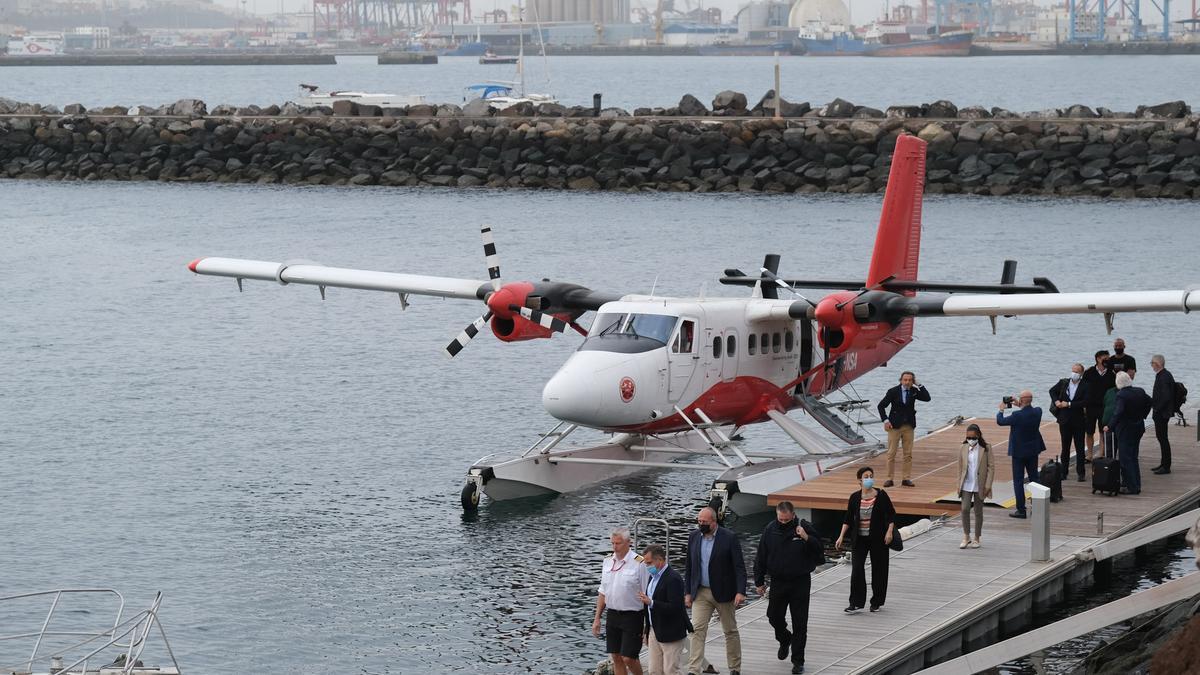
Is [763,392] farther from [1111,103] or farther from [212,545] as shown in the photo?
[1111,103]

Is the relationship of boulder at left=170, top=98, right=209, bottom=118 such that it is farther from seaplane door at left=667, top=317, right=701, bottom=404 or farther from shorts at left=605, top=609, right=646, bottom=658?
shorts at left=605, top=609, right=646, bottom=658

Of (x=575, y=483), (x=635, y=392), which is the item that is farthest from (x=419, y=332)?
(x=635, y=392)

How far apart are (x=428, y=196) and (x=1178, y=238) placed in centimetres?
2916

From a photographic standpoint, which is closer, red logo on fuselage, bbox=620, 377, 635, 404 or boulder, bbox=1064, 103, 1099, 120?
red logo on fuselage, bbox=620, 377, 635, 404

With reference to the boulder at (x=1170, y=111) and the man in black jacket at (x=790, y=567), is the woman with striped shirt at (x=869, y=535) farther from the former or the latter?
the boulder at (x=1170, y=111)

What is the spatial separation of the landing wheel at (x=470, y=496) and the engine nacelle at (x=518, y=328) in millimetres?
2134

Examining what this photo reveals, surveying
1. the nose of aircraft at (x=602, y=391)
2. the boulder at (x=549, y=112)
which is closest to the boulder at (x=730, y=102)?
the boulder at (x=549, y=112)

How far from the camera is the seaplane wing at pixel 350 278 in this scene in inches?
982

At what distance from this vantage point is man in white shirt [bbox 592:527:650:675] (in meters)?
13.8

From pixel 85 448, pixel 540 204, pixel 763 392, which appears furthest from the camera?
pixel 540 204

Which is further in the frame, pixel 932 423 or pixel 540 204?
pixel 540 204

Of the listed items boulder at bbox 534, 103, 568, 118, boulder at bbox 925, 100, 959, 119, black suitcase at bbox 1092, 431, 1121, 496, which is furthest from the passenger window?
boulder at bbox 534, 103, 568, 118

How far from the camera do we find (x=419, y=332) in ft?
138

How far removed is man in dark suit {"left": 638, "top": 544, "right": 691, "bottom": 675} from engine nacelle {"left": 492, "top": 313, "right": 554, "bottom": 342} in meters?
10.5
